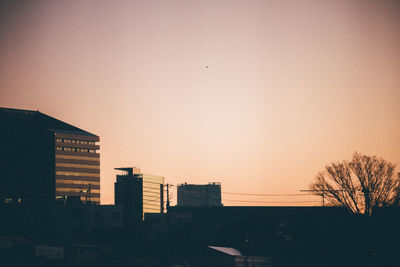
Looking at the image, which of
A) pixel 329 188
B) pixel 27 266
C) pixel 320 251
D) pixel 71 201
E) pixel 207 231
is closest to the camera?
pixel 27 266

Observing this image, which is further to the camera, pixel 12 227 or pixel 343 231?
pixel 12 227

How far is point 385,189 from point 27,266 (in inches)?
2057

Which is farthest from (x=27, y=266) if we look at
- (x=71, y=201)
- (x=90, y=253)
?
(x=71, y=201)

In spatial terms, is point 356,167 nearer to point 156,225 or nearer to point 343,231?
point 343,231

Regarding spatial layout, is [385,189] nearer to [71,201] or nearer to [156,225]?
[156,225]

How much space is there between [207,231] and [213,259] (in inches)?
2294

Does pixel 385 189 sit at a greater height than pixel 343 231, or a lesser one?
greater

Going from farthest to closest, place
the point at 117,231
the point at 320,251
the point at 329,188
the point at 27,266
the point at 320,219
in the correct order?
1. the point at 117,231
2. the point at 320,219
3. the point at 329,188
4. the point at 320,251
5. the point at 27,266

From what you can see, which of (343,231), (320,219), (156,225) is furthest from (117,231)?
(343,231)

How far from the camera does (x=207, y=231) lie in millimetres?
145625

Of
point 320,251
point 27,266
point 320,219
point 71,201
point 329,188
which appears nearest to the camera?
point 27,266

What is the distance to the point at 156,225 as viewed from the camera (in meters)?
148

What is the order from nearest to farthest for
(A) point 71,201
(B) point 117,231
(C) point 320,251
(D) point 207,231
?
(C) point 320,251, (B) point 117,231, (D) point 207,231, (A) point 71,201

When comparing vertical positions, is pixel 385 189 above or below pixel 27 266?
above
